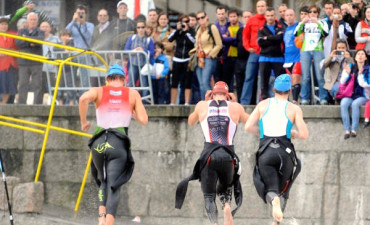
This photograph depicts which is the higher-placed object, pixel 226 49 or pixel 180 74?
pixel 226 49

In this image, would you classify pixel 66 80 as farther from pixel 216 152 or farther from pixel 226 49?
pixel 216 152

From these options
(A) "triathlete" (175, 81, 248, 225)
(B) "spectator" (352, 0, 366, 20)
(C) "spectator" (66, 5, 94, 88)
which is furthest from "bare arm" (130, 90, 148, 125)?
(B) "spectator" (352, 0, 366, 20)

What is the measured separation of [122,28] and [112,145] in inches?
206

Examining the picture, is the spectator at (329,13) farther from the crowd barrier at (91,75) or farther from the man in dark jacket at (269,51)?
the crowd barrier at (91,75)

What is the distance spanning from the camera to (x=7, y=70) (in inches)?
830

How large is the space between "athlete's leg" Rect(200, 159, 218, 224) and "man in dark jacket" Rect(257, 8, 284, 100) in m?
3.59

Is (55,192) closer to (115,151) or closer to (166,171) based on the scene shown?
(166,171)

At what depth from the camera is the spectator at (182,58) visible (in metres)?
20.8

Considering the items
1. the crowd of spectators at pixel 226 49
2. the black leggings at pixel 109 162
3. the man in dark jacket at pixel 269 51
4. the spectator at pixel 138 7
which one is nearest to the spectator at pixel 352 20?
the crowd of spectators at pixel 226 49

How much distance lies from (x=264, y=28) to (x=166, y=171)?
2665mm

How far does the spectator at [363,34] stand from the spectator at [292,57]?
0.93 metres

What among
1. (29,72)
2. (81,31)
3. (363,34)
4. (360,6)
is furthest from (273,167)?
(81,31)

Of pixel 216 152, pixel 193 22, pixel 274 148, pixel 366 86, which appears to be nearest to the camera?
pixel 274 148

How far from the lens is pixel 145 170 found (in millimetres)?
20297
